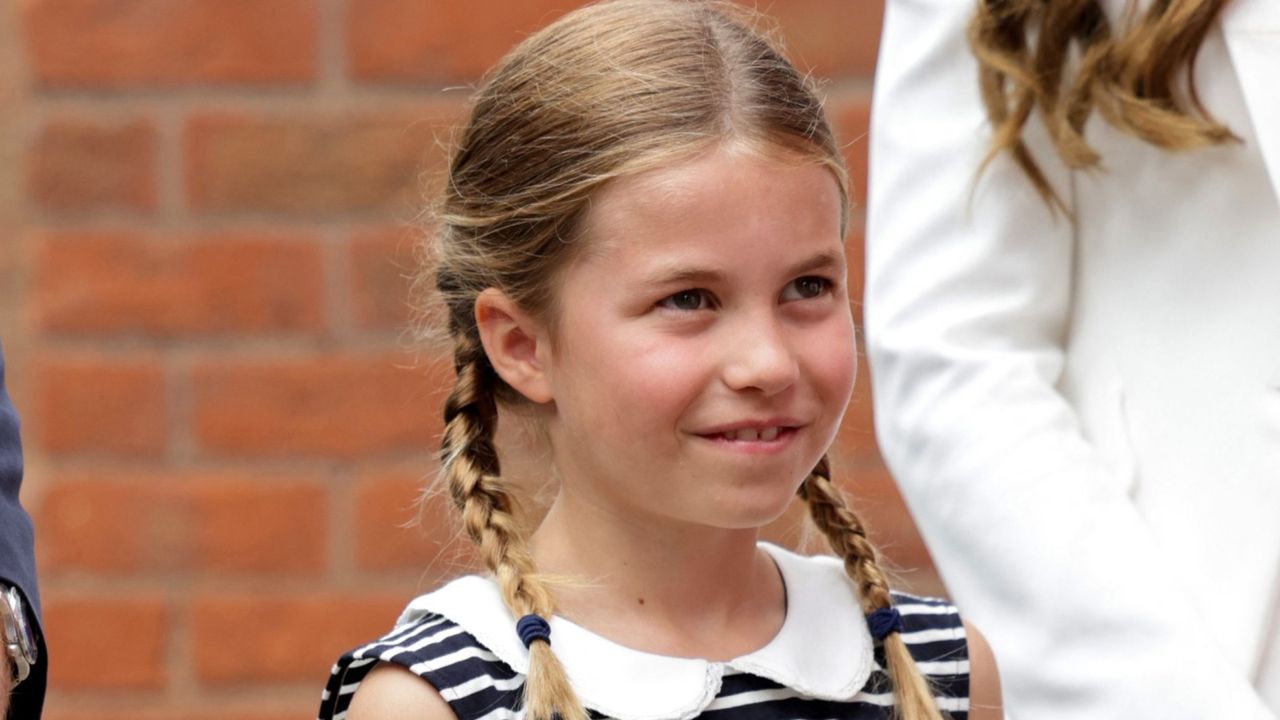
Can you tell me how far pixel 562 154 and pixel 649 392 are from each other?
0.18 meters

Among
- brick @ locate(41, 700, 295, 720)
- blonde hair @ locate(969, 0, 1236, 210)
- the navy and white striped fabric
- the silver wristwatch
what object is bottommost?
brick @ locate(41, 700, 295, 720)

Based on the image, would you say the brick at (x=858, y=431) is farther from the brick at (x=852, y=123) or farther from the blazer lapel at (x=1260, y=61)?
the blazer lapel at (x=1260, y=61)

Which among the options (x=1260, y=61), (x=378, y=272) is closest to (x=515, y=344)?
(x=1260, y=61)

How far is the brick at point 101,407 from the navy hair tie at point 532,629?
924 millimetres

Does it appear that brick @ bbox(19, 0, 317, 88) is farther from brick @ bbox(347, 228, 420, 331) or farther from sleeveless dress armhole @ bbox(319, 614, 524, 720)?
sleeveless dress armhole @ bbox(319, 614, 524, 720)

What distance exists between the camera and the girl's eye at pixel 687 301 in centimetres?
125

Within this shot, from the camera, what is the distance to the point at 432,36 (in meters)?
2.12

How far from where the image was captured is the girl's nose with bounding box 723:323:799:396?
1.22 metres

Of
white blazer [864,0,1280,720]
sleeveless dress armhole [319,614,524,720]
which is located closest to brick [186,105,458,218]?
white blazer [864,0,1280,720]

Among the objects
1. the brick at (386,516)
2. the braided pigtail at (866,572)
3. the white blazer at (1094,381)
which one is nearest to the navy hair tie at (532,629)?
the braided pigtail at (866,572)

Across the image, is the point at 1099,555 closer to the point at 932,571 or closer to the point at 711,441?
the point at 711,441

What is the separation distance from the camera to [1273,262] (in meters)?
1.44

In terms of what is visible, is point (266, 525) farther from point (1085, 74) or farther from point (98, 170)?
point (1085, 74)

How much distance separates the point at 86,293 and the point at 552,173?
3.08ft
